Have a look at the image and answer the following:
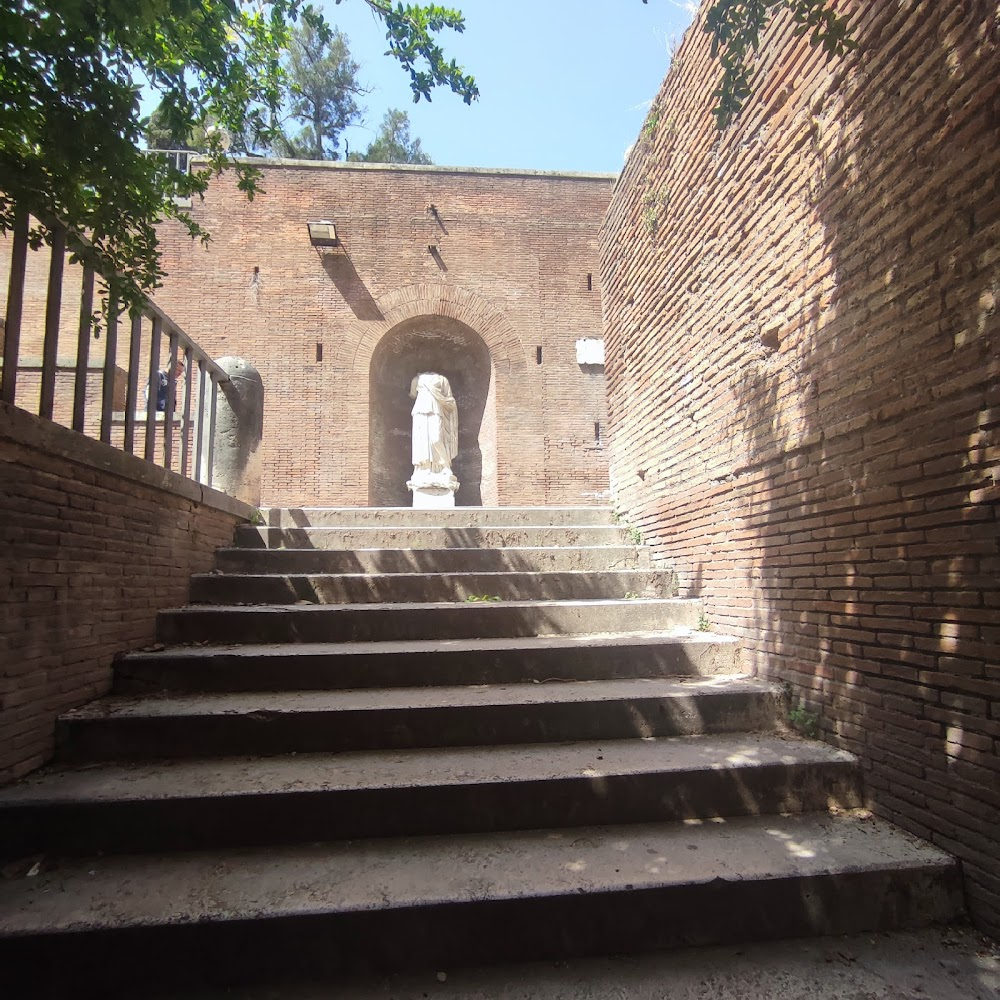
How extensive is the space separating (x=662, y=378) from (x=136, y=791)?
3.97 meters

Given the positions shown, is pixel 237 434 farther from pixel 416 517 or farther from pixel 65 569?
pixel 65 569

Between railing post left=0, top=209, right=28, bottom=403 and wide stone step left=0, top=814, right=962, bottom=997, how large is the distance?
1.83 metres

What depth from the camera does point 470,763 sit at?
246 centimetres

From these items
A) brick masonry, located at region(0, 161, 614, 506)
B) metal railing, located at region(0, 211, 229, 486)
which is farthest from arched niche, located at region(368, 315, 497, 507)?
metal railing, located at region(0, 211, 229, 486)

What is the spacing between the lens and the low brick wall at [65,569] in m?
2.29

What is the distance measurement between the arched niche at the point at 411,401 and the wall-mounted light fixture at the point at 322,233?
1.78m

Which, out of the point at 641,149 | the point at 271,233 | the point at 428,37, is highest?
the point at 271,233

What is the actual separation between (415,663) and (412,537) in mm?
1658

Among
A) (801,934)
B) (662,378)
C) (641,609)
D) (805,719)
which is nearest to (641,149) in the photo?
(662,378)

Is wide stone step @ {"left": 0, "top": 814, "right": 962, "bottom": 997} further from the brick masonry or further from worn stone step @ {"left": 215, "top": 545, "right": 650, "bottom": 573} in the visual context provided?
the brick masonry

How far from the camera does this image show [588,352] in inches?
410

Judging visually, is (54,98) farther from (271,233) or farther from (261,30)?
(271,233)

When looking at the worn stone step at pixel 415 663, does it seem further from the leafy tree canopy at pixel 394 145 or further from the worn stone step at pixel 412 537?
the leafy tree canopy at pixel 394 145

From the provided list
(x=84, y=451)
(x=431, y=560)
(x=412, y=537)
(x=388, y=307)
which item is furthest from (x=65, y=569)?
(x=388, y=307)
